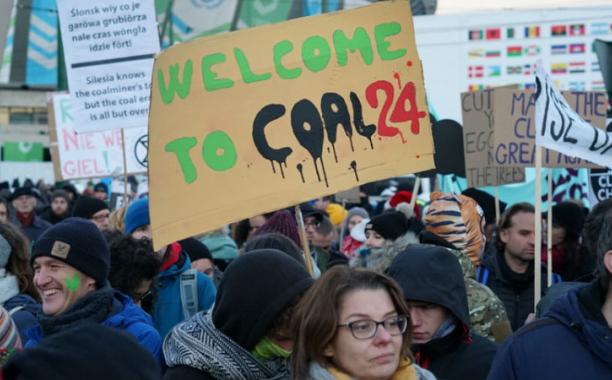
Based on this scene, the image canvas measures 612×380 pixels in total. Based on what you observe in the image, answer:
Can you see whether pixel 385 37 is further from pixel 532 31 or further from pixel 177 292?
pixel 532 31

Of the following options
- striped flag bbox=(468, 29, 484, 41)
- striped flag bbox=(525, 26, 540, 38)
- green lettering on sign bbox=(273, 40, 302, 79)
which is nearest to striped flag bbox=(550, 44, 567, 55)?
striped flag bbox=(525, 26, 540, 38)

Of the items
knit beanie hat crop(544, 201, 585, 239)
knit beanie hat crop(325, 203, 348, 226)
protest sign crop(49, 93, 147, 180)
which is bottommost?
knit beanie hat crop(325, 203, 348, 226)

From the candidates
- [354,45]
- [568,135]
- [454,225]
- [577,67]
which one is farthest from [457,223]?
[577,67]

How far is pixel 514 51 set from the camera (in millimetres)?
24000

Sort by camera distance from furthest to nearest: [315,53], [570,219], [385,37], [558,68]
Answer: [558,68] < [570,219] < [385,37] < [315,53]

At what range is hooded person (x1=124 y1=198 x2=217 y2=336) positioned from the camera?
511 centimetres

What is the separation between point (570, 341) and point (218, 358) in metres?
1.00

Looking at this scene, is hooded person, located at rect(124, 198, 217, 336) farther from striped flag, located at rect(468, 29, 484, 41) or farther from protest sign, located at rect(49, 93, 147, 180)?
striped flag, located at rect(468, 29, 484, 41)

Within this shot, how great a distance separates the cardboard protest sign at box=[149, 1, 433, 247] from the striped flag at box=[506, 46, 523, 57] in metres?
19.8

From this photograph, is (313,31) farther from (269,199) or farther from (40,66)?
(40,66)

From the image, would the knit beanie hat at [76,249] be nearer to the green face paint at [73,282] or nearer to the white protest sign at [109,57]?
the green face paint at [73,282]

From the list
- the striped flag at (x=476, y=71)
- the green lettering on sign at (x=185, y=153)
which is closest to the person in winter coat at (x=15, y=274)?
the green lettering on sign at (x=185, y=153)

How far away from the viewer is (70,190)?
16172 mm

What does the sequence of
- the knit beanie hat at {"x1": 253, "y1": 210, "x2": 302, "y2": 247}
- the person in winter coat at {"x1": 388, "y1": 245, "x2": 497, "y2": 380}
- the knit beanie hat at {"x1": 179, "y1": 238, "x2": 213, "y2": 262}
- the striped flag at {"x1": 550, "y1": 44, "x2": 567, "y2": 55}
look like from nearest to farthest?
the person in winter coat at {"x1": 388, "y1": 245, "x2": 497, "y2": 380}
the knit beanie hat at {"x1": 179, "y1": 238, "x2": 213, "y2": 262}
the knit beanie hat at {"x1": 253, "y1": 210, "x2": 302, "y2": 247}
the striped flag at {"x1": 550, "y1": 44, "x2": 567, "y2": 55}
